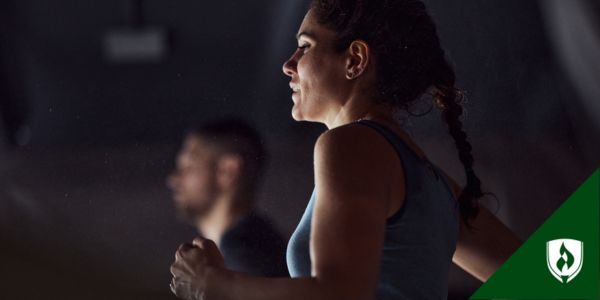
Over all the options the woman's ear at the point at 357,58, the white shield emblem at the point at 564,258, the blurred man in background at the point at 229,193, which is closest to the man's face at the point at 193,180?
the blurred man in background at the point at 229,193

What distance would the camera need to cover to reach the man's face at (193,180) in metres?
0.53

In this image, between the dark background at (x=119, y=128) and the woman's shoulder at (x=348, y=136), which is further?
the dark background at (x=119, y=128)

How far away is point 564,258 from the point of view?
62 cm

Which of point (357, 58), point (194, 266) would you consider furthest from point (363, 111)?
point (194, 266)

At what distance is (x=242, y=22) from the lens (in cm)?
58

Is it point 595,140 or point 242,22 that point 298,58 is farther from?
point 595,140

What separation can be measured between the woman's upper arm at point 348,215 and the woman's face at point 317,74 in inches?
2.8

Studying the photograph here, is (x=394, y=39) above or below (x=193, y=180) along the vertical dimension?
above

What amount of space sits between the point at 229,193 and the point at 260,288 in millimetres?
126

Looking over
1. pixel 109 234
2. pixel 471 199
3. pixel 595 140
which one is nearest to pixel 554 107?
pixel 595 140

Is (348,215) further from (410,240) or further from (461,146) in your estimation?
(461,146)

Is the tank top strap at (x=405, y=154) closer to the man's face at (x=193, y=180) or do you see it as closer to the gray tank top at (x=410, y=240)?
the gray tank top at (x=410, y=240)

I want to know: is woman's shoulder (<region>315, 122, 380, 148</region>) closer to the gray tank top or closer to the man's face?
the gray tank top

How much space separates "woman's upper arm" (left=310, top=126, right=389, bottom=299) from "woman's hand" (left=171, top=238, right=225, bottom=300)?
0.26ft
